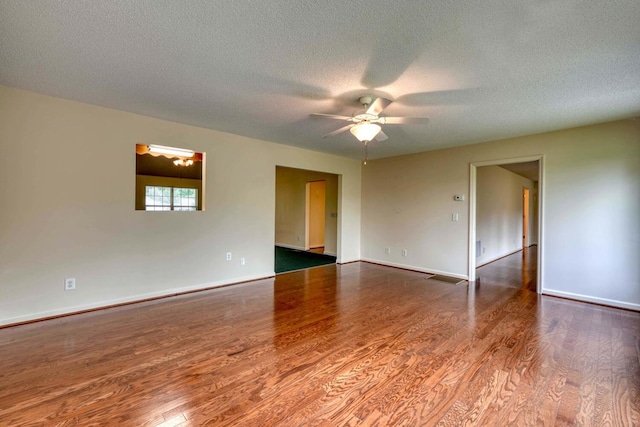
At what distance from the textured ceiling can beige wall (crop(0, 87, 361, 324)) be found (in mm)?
322

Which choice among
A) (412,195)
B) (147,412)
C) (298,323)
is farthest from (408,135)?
(147,412)

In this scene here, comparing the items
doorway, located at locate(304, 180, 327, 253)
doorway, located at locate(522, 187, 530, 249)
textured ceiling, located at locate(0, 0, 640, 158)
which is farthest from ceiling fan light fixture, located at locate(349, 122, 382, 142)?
doorway, located at locate(522, 187, 530, 249)

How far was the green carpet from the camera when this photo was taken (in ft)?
19.3

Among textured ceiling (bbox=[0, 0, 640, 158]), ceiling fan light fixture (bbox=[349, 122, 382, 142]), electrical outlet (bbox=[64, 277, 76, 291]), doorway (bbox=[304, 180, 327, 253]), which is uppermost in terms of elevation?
textured ceiling (bbox=[0, 0, 640, 158])

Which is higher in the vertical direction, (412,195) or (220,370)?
(412,195)

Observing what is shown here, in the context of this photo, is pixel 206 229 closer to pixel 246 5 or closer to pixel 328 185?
pixel 246 5

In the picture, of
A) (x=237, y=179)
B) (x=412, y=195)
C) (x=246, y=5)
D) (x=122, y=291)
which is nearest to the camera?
(x=246, y=5)

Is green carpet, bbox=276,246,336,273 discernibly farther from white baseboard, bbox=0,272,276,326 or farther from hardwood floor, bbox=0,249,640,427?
hardwood floor, bbox=0,249,640,427

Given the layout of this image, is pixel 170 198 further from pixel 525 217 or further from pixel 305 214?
pixel 525 217

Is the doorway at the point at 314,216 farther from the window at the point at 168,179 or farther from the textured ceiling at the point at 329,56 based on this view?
the textured ceiling at the point at 329,56

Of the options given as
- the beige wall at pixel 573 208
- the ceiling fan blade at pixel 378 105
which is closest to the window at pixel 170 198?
the ceiling fan blade at pixel 378 105

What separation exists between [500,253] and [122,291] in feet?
25.5

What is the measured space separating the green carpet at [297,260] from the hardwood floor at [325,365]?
2.18 meters

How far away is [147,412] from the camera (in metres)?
1.67
